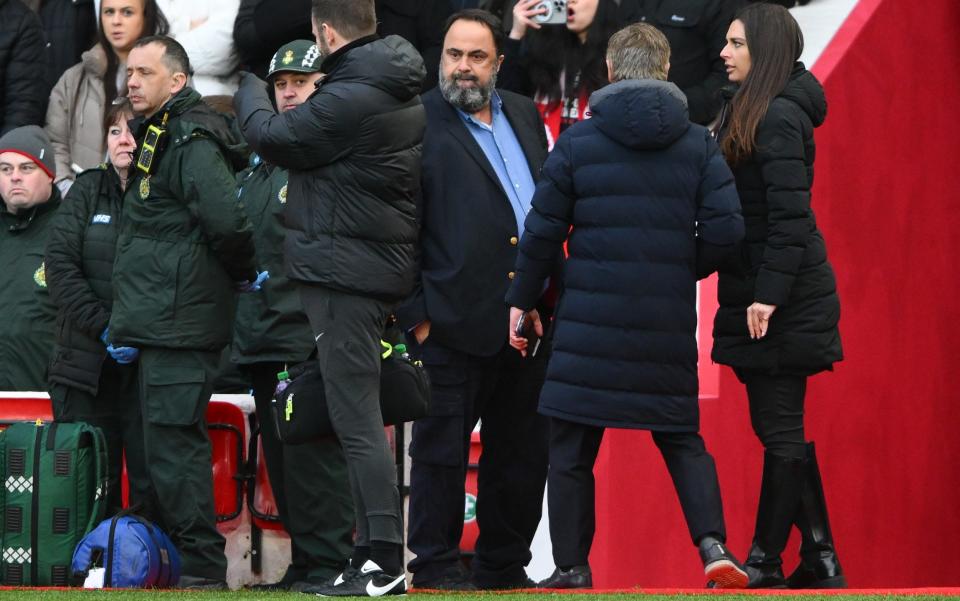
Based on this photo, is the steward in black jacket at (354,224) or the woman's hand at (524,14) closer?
the steward in black jacket at (354,224)

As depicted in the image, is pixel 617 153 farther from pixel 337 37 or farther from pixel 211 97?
pixel 211 97

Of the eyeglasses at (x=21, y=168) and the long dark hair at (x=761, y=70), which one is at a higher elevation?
the long dark hair at (x=761, y=70)

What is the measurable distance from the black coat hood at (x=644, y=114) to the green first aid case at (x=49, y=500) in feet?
8.08

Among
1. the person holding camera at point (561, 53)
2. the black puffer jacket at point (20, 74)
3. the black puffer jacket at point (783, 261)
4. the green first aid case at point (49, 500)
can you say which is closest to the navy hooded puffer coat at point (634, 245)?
the black puffer jacket at point (783, 261)

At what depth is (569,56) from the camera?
9.26 meters

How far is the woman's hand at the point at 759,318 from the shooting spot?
7.04 meters

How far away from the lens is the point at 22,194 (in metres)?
8.80

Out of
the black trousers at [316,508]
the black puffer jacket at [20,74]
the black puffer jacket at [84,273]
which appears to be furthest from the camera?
Answer: the black puffer jacket at [20,74]

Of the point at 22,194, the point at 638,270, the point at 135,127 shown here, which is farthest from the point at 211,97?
the point at 638,270

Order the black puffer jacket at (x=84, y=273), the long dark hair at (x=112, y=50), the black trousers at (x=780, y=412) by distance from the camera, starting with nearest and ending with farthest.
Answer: the black trousers at (x=780, y=412)
the black puffer jacket at (x=84, y=273)
the long dark hair at (x=112, y=50)

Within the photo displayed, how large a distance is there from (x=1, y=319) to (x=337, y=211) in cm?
293

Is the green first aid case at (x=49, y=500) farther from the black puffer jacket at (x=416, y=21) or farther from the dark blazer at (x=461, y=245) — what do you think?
the black puffer jacket at (x=416, y=21)

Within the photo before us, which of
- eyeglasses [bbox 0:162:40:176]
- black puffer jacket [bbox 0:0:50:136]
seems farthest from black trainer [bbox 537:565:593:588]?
black puffer jacket [bbox 0:0:50:136]

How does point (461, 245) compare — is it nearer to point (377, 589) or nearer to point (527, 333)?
point (527, 333)
